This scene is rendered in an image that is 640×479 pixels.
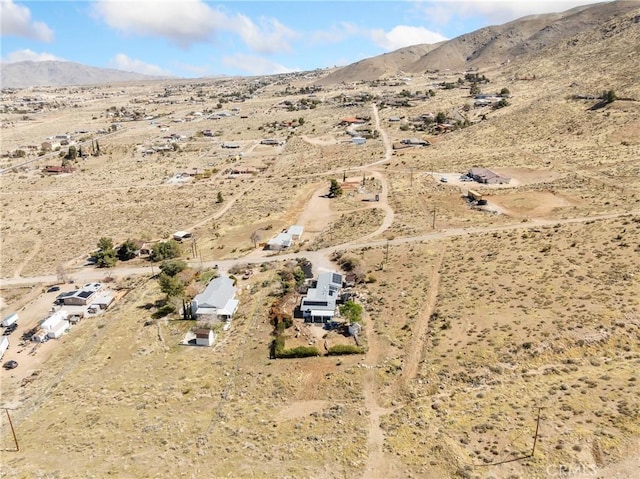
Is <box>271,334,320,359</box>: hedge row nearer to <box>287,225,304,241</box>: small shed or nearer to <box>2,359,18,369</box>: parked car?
<box>2,359,18,369</box>: parked car

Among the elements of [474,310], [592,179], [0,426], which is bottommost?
[0,426]

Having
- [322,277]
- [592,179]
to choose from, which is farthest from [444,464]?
[592,179]

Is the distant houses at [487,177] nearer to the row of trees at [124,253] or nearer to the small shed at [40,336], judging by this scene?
the row of trees at [124,253]

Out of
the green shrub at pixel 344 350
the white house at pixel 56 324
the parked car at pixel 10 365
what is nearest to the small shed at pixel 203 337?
the green shrub at pixel 344 350

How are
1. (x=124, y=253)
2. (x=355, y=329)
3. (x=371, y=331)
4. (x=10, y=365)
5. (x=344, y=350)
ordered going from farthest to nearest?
(x=124, y=253), (x=10, y=365), (x=371, y=331), (x=355, y=329), (x=344, y=350)

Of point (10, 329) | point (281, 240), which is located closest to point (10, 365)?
point (10, 329)

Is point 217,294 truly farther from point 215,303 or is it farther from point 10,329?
point 10,329

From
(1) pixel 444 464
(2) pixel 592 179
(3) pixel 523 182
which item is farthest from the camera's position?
(3) pixel 523 182

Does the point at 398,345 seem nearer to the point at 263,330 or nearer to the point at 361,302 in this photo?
the point at 361,302
